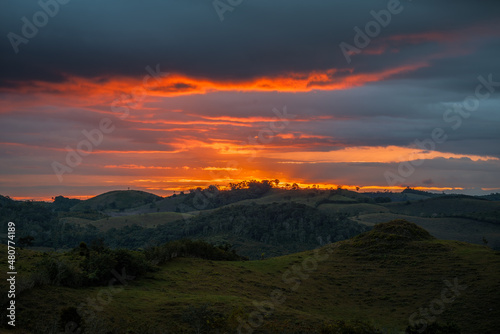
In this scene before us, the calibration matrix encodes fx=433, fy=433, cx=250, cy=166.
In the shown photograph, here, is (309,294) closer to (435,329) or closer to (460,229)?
(435,329)

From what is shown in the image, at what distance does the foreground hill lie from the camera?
24.0 meters

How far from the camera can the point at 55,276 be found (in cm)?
2639

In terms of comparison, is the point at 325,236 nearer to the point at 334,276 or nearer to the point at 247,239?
the point at 247,239

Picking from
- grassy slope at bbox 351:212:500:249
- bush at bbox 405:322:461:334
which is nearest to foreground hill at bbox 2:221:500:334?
bush at bbox 405:322:461:334

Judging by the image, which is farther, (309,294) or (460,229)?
(460,229)

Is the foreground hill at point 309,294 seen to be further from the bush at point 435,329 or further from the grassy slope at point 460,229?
the grassy slope at point 460,229

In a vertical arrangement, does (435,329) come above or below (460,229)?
above

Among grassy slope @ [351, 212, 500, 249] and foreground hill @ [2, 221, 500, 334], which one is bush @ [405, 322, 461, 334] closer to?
foreground hill @ [2, 221, 500, 334]

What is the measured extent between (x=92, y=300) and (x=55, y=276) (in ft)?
9.99

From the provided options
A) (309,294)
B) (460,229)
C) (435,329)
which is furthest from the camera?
(460,229)

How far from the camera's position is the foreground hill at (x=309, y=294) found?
945 inches

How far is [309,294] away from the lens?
37719 mm

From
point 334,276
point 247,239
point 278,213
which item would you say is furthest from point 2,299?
point 278,213

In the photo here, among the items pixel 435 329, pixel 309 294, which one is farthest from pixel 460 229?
pixel 435 329
